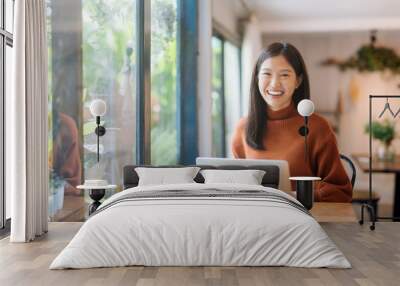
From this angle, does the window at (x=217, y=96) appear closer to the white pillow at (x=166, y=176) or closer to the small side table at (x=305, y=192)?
the white pillow at (x=166, y=176)

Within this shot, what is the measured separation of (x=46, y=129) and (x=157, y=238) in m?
1.96

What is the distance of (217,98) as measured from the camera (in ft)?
24.3

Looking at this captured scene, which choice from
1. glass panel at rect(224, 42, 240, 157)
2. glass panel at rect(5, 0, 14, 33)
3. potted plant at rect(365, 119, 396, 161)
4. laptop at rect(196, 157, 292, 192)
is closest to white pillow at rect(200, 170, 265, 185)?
laptop at rect(196, 157, 292, 192)

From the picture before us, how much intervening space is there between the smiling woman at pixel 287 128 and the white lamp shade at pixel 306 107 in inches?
13.3

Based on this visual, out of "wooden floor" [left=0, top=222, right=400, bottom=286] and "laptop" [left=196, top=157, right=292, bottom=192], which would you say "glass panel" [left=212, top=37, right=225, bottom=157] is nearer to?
"laptop" [left=196, top=157, right=292, bottom=192]

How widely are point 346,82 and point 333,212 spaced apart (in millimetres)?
1575

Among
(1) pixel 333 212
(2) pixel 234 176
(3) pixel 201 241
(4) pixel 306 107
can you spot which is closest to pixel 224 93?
(4) pixel 306 107

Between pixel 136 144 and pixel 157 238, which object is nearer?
pixel 157 238

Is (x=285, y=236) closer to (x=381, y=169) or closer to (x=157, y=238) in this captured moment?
(x=157, y=238)

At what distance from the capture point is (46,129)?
5594mm

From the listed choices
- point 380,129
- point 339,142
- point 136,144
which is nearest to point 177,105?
point 136,144

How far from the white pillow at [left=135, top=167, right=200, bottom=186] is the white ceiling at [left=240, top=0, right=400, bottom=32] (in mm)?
2131

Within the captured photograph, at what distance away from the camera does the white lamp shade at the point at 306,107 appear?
645cm

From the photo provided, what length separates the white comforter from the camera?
13.5 ft
